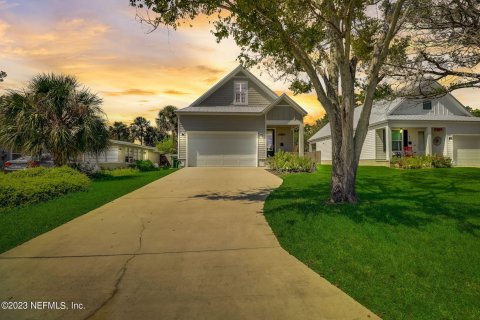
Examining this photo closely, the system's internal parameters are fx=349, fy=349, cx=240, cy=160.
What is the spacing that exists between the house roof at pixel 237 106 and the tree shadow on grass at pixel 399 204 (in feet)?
39.1

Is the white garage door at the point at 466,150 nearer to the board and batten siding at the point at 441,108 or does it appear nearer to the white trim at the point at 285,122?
the board and batten siding at the point at 441,108

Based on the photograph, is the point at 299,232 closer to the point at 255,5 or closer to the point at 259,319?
the point at 259,319

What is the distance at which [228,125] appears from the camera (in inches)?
979

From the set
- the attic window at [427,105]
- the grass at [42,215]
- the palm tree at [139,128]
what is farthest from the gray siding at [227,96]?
the palm tree at [139,128]

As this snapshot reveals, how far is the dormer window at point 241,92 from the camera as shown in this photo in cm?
2581

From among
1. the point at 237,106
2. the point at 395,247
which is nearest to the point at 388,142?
the point at 237,106

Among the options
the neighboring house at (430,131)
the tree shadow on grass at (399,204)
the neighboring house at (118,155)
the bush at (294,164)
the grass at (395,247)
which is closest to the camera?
the grass at (395,247)

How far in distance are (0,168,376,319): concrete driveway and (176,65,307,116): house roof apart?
54.9ft

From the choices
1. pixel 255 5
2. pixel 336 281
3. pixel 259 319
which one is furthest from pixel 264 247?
pixel 255 5

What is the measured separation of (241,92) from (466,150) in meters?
17.2

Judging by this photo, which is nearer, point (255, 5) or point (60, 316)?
point (60, 316)

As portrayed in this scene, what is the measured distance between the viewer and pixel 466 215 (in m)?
7.39

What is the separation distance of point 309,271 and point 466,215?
15.3ft

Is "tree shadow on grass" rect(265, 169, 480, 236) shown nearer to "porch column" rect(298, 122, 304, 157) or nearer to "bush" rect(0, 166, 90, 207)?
"bush" rect(0, 166, 90, 207)
